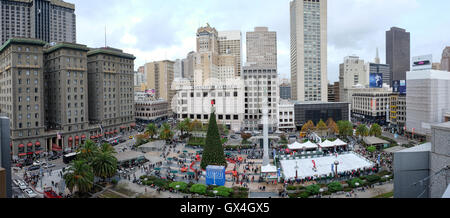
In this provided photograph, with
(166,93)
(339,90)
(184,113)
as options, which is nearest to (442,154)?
(184,113)

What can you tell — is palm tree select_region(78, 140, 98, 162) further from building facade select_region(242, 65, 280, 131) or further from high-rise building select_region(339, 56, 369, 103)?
high-rise building select_region(339, 56, 369, 103)

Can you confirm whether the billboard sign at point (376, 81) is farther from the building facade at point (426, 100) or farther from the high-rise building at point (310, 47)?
the building facade at point (426, 100)

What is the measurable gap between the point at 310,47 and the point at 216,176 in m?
109

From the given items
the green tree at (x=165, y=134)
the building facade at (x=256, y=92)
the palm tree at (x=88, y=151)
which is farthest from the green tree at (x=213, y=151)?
the building facade at (x=256, y=92)

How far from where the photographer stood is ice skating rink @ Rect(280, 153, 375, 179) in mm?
41475

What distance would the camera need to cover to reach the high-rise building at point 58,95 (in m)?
58.8

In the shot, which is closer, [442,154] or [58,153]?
[442,154]

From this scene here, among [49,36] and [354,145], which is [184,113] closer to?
[354,145]

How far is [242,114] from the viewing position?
318 ft

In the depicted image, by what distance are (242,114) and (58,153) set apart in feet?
188

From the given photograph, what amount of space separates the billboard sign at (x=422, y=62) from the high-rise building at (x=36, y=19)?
553 ft

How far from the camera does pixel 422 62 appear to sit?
74.5 metres

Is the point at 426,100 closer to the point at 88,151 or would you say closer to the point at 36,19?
the point at 88,151

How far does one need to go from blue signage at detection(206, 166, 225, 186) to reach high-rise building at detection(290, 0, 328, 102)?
4105 inches
